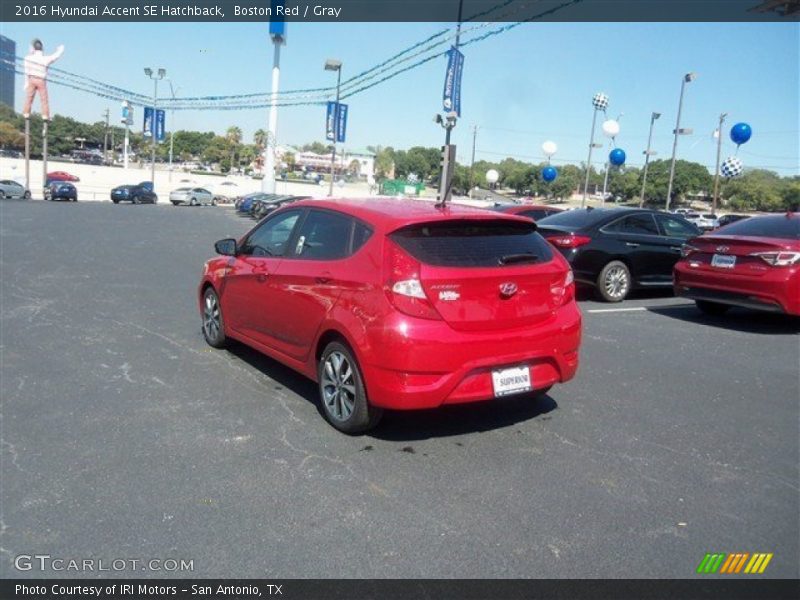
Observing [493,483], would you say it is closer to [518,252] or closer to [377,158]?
[518,252]

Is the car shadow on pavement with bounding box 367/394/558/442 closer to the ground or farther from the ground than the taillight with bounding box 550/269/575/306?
closer to the ground

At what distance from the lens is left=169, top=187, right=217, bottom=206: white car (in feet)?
161

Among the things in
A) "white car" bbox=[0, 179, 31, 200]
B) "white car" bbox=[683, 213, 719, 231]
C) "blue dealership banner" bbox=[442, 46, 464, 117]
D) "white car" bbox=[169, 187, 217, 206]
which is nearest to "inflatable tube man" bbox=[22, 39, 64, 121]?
"white car" bbox=[0, 179, 31, 200]

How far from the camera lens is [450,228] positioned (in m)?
4.16

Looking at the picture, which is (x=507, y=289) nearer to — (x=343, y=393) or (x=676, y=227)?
(x=343, y=393)

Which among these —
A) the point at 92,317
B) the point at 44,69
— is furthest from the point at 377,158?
the point at 92,317

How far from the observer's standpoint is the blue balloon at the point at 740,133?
A: 28047 mm

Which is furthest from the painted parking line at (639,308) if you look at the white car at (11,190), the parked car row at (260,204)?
the white car at (11,190)

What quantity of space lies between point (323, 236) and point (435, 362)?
143 cm

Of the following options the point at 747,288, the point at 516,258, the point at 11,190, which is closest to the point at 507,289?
the point at 516,258

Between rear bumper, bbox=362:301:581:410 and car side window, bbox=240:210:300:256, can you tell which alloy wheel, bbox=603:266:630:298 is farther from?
rear bumper, bbox=362:301:581:410

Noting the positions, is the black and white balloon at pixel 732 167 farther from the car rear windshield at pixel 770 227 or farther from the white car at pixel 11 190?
the white car at pixel 11 190

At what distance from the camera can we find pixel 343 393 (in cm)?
420

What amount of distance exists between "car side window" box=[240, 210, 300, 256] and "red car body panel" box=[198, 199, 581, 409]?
306 mm
